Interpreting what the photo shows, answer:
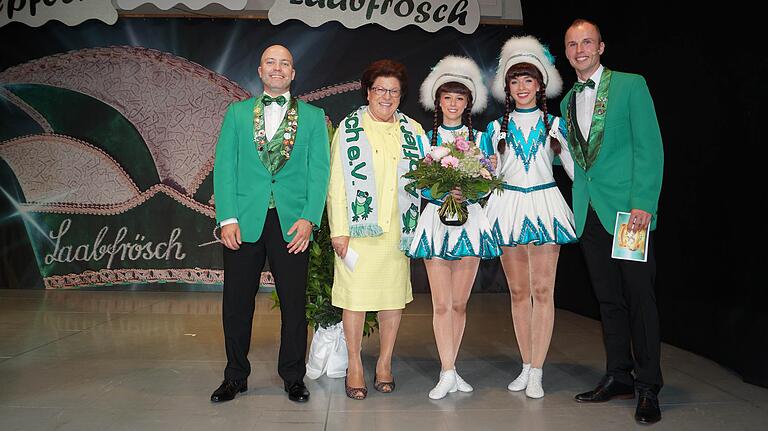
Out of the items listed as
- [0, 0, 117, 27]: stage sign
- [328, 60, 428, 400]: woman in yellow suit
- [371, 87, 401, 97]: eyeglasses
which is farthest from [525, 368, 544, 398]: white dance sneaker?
[0, 0, 117, 27]: stage sign

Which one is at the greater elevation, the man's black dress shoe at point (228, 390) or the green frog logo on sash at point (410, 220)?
the green frog logo on sash at point (410, 220)

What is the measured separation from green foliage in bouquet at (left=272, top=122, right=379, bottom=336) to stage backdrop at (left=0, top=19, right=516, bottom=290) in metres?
3.85

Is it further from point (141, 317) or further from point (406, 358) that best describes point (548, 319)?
point (141, 317)

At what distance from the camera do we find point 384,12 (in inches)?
279

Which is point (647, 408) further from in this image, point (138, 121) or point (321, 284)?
point (138, 121)

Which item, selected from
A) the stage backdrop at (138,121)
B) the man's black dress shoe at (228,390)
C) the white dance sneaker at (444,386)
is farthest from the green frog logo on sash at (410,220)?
the stage backdrop at (138,121)

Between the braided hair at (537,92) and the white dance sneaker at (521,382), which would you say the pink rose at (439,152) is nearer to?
the braided hair at (537,92)

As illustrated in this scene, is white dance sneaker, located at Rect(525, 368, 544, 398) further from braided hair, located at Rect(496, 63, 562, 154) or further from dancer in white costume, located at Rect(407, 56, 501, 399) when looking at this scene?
braided hair, located at Rect(496, 63, 562, 154)

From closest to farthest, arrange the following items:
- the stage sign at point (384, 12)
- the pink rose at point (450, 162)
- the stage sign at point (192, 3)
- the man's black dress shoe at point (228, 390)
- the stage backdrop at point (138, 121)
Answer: the pink rose at point (450, 162) → the man's black dress shoe at point (228, 390) → the stage sign at point (192, 3) → the stage sign at point (384, 12) → the stage backdrop at point (138, 121)

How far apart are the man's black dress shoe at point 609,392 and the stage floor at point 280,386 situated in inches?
2.0

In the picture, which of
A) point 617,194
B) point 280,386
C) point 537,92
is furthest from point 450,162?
point 280,386

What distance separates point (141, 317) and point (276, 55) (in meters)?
3.37

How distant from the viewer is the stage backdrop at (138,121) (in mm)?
7230

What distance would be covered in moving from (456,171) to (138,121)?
18.1 feet
